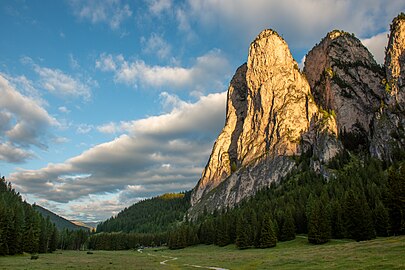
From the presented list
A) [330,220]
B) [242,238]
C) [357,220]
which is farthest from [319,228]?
[242,238]

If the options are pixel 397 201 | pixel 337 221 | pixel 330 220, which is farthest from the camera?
Result: pixel 330 220

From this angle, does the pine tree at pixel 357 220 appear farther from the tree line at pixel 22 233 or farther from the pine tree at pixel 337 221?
the tree line at pixel 22 233

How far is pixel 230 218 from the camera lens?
143875 millimetres

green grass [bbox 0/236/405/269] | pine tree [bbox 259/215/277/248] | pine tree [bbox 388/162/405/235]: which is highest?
pine tree [bbox 388/162/405/235]

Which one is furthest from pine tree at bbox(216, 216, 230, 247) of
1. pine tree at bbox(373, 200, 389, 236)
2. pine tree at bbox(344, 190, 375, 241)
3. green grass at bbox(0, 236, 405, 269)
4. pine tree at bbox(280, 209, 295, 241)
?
pine tree at bbox(373, 200, 389, 236)

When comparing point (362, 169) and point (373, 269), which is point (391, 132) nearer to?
point (362, 169)

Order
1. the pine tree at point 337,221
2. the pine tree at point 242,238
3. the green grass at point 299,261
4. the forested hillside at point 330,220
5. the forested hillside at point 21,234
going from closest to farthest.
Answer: the green grass at point 299,261 → the forested hillside at point 330,220 → the forested hillside at point 21,234 → the pine tree at point 337,221 → the pine tree at point 242,238

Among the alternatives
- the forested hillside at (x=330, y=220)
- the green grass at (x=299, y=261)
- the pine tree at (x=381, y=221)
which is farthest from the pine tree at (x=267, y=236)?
the pine tree at (x=381, y=221)

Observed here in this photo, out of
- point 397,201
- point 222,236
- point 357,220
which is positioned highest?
point 397,201

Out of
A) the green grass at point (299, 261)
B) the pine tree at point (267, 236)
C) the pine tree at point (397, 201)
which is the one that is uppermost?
the pine tree at point (397, 201)

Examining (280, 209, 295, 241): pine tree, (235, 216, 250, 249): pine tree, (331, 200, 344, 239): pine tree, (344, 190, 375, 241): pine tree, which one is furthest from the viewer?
(235, 216, 250, 249): pine tree

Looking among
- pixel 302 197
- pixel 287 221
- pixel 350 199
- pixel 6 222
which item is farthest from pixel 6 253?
pixel 302 197

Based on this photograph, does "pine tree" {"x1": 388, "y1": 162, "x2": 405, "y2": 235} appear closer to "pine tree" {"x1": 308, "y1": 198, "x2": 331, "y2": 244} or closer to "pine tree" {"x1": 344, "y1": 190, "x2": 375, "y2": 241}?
"pine tree" {"x1": 344, "y1": 190, "x2": 375, "y2": 241}

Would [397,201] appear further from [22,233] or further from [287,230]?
[22,233]
